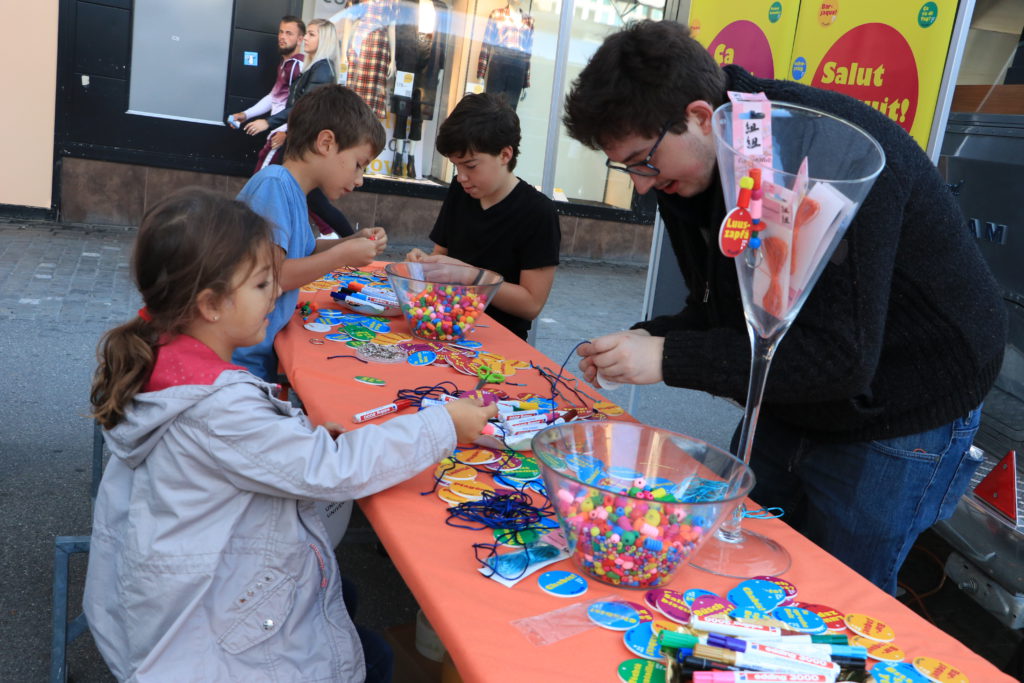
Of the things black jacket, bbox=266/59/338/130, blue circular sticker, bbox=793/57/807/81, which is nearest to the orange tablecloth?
blue circular sticker, bbox=793/57/807/81

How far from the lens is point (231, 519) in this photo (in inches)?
53.0

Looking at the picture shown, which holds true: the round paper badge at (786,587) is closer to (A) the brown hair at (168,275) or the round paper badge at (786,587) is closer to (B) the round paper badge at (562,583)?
(B) the round paper badge at (562,583)

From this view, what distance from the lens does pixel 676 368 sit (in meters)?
1.42

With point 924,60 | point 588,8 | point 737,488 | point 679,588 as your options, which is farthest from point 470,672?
point 588,8

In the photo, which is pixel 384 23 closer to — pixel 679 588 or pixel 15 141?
pixel 15 141

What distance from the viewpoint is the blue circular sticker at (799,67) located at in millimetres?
3252

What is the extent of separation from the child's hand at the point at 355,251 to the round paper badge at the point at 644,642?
1.53 meters

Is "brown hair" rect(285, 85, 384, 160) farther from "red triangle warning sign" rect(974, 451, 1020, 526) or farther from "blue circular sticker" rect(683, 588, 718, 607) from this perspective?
"red triangle warning sign" rect(974, 451, 1020, 526)

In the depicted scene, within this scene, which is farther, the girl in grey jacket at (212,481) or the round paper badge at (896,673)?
the girl in grey jacket at (212,481)

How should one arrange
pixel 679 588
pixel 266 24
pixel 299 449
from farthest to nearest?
pixel 266 24
pixel 299 449
pixel 679 588

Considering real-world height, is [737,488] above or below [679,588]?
above

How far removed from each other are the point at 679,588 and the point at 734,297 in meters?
0.57

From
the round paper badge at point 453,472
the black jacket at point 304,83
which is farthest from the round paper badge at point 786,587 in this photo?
the black jacket at point 304,83

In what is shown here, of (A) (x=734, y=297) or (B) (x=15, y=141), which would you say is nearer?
(A) (x=734, y=297)
